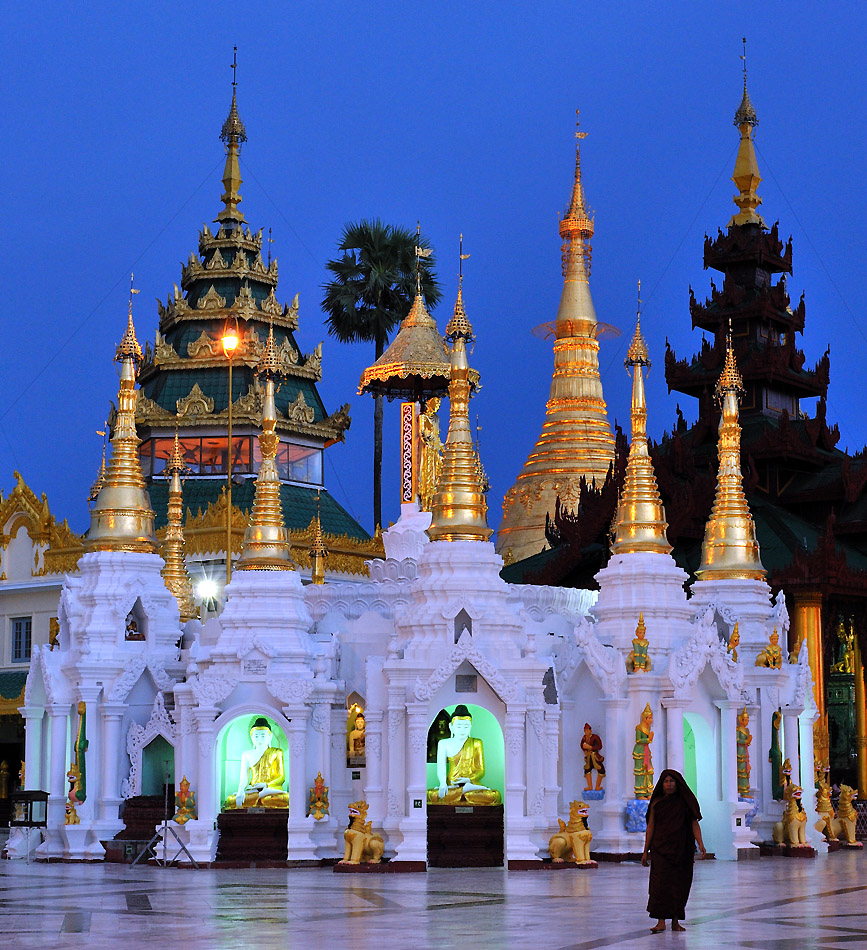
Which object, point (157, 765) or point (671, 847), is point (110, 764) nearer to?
point (157, 765)

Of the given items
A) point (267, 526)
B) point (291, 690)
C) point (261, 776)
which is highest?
point (267, 526)

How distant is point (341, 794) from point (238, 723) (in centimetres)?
237

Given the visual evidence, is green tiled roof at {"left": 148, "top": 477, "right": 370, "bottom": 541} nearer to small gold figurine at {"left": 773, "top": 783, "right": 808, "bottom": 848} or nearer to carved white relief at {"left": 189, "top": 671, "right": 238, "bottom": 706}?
carved white relief at {"left": 189, "top": 671, "right": 238, "bottom": 706}

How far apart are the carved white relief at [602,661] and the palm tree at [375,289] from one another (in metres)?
25.2

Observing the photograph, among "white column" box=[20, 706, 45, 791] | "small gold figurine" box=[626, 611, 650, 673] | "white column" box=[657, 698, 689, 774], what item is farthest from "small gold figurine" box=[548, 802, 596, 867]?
"white column" box=[20, 706, 45, 791]

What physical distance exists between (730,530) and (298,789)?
37.6 feet

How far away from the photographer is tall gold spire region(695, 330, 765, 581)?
3606 cm

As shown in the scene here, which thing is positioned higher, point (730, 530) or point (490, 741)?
point (730, 530)

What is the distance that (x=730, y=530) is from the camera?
3625 cm

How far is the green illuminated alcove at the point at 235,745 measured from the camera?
30844 millimetres

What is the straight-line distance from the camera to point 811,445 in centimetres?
4884

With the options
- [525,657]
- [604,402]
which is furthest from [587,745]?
[604,402]

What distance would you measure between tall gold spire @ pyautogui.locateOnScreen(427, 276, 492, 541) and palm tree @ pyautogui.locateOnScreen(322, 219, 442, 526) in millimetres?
23972

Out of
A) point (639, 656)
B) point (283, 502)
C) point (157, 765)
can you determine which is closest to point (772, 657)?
point (639, 656)
